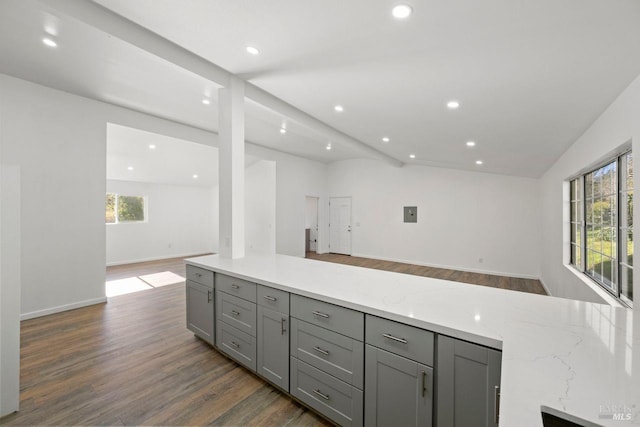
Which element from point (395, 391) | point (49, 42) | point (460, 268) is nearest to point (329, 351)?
point (395, 391)

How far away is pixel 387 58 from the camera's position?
230cm

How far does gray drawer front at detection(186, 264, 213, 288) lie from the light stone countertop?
17.5 inches

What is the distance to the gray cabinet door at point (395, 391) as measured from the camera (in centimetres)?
139

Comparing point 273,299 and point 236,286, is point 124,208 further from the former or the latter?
point 273,299

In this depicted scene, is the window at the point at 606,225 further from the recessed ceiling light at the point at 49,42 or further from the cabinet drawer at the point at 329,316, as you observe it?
the recessed ceiling light at the point at 49,42

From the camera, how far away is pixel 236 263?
2850 mm

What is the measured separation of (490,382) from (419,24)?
6.84 feet

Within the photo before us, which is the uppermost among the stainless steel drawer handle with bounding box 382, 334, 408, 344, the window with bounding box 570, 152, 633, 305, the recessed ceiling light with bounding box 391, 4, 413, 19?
the recessed ceiling light with bounding box 391, 4, 413, 19

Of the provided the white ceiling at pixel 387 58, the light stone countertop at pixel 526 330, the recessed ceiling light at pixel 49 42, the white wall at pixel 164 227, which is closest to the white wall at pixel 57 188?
the white ceiling at pixel 387 58

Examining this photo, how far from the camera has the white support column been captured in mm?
3256

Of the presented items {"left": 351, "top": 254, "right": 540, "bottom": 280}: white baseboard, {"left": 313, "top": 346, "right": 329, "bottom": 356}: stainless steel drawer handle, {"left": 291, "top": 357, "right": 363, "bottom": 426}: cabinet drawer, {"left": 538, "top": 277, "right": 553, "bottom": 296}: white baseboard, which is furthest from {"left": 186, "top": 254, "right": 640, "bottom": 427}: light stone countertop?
{"left": 351, "top": 254, "right": 540, "bottom": 280}: white baseboard

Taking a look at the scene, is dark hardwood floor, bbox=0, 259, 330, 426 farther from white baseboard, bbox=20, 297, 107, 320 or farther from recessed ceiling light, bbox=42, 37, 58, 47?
recessed ceiling light, bbox=42, 37, 58, 47

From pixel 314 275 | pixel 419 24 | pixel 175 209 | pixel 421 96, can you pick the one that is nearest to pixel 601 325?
pixel 314 275

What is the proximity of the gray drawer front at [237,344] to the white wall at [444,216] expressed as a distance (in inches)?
247
